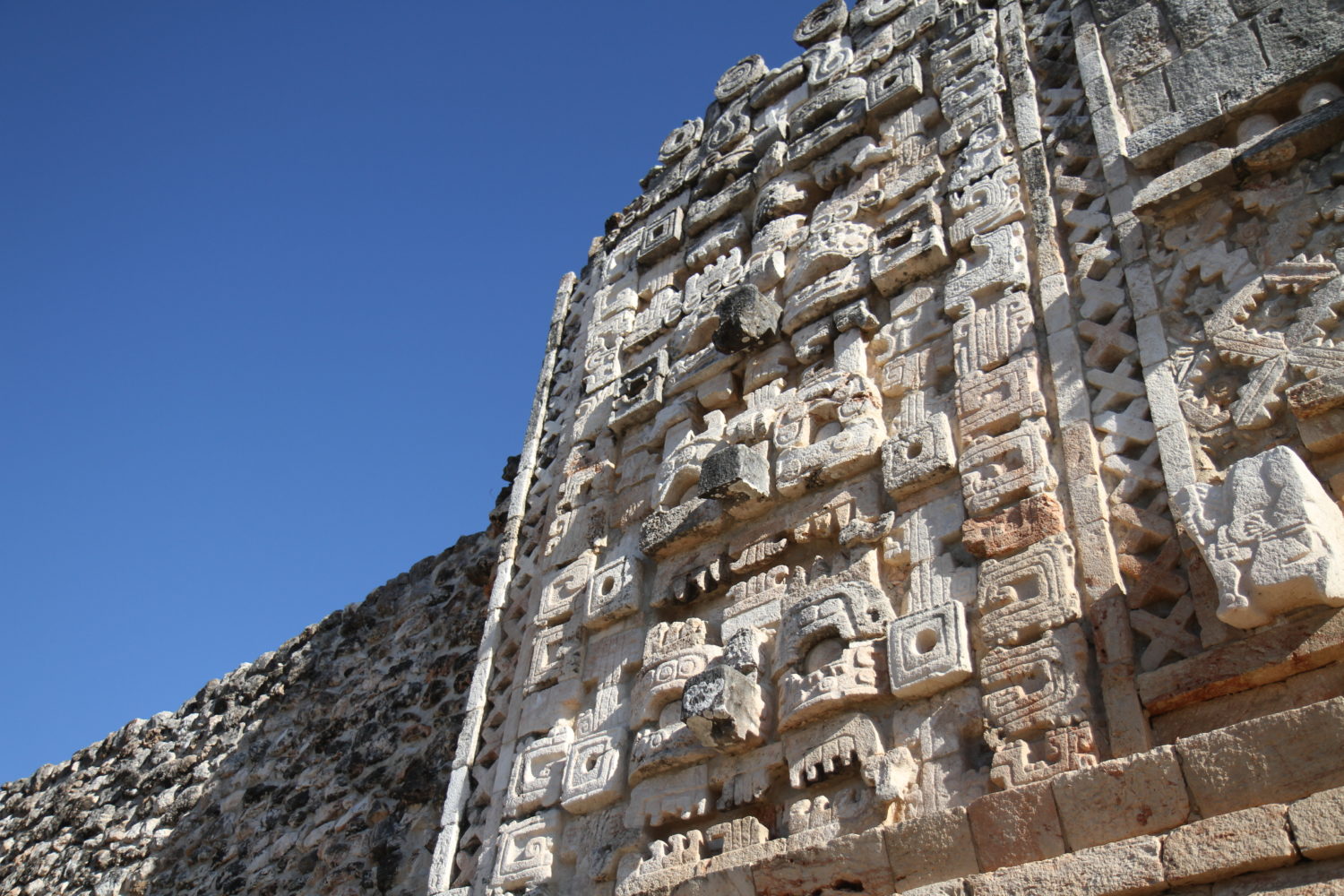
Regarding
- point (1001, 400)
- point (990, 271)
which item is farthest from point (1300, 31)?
point (1001, 400)

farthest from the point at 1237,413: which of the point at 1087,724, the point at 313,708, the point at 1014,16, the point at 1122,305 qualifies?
the point at 313,708

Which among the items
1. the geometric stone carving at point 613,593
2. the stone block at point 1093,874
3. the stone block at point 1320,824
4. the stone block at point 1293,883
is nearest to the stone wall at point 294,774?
the geometric stone carving at point 613,593

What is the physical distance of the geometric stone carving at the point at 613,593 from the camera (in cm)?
519

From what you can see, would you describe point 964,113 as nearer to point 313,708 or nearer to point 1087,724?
point 1087,724

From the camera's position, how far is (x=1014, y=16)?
583cm

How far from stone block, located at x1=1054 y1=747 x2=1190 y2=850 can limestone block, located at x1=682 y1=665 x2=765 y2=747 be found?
1.26m

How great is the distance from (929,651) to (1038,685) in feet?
1.39

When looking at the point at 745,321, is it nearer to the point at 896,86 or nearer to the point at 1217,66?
the point at 896,86

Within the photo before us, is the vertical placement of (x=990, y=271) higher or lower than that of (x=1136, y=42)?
lower

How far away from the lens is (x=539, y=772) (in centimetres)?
493

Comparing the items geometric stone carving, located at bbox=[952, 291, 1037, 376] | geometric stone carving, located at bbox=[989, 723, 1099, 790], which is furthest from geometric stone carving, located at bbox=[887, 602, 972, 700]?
geometric stone carving, located at bbox=[952, 291, 1037, 376]

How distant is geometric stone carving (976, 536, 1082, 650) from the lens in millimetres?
3615

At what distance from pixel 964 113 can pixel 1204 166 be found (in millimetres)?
1605

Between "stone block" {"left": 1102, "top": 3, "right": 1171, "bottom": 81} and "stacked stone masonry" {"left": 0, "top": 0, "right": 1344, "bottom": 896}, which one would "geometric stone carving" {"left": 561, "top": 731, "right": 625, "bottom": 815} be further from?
"stone block" {"left": 1102, "top": 3, "right": 1171, "bottom": 81}
